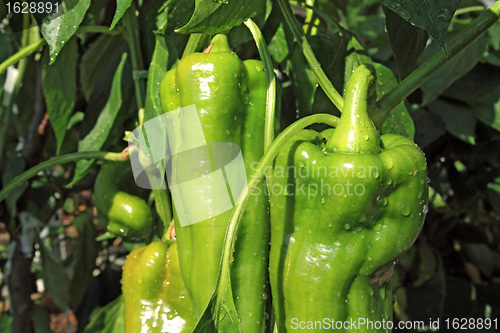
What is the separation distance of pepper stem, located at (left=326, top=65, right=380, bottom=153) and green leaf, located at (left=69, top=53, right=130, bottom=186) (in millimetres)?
411

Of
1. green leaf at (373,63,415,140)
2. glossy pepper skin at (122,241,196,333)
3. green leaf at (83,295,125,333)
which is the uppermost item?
green leaf at (373,63,415,140)

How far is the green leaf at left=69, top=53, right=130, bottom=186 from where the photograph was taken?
0.85 m

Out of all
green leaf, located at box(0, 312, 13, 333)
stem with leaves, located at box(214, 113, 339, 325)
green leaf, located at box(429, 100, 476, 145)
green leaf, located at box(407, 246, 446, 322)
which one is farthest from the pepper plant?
green leaf, located at box(407, 246, 446, 322)

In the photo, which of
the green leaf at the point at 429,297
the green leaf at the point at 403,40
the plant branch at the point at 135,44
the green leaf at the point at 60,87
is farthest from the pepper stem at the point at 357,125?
the green leaf at the point at 429,297

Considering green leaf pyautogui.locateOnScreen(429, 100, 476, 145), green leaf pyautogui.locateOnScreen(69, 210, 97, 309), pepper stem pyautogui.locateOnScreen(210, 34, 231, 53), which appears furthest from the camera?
green leaf pyautogui.locateOnScreen(69, 210, 97, 309)

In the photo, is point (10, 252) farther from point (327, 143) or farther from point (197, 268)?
point (327, 143)

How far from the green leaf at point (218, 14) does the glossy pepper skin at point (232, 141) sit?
0.04 meters

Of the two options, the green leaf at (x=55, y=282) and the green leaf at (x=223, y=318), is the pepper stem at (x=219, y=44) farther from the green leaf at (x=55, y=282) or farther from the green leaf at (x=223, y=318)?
the green leaf at (x=55, y=282)

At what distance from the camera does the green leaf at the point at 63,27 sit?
0.63 m

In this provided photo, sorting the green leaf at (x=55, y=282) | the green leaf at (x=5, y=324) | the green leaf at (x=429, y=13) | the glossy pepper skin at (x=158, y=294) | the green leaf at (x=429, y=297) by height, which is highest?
the green leaf at (x=429, y=13)

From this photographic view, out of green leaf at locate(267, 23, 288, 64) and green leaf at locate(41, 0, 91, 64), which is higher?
green leaf at locate(41, 0, 91, 64)

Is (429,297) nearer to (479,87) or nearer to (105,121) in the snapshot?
(479,87)

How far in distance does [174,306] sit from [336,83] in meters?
0.38

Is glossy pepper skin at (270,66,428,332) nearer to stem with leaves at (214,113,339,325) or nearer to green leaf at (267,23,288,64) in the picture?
stem with leaves at (214,113,339,325)
